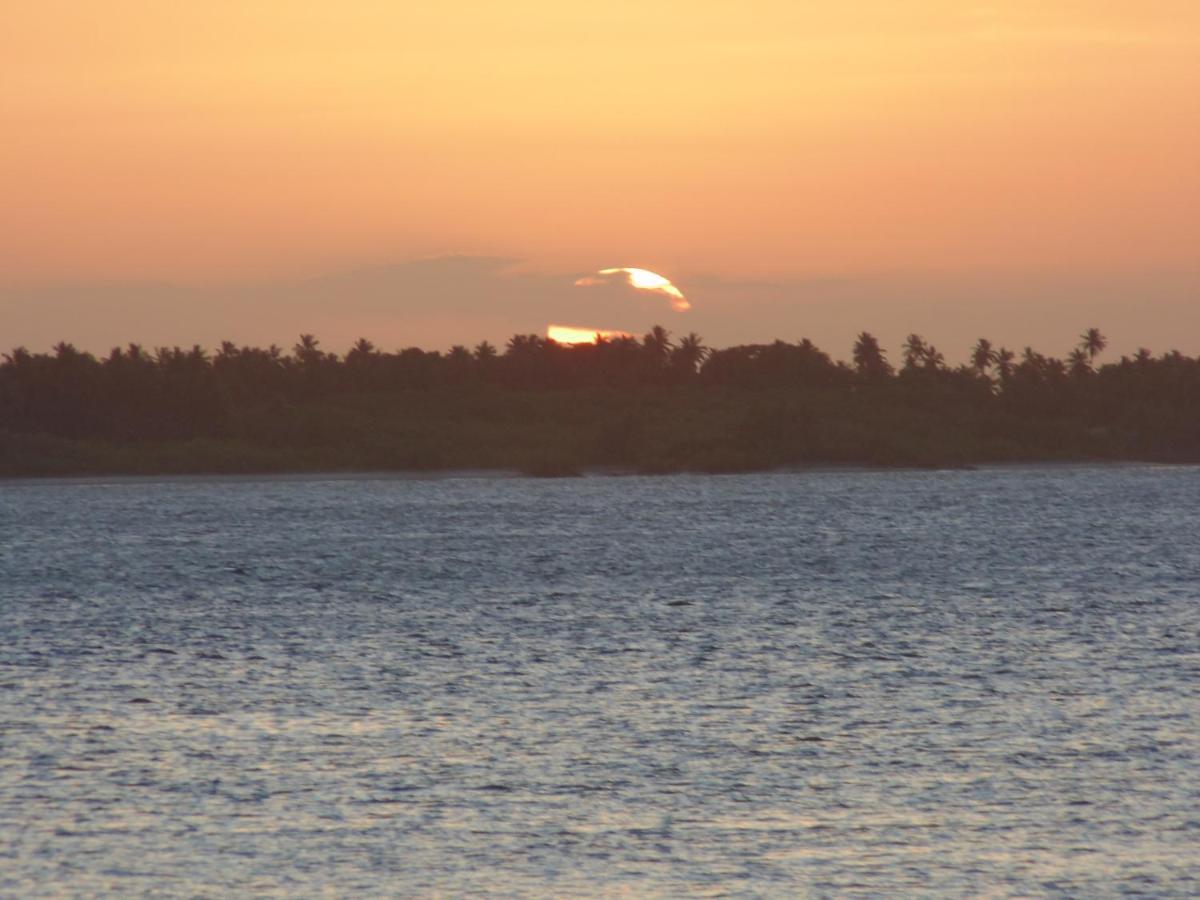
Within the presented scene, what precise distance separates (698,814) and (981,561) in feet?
191

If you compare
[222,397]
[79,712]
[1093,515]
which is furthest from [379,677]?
[222,397]

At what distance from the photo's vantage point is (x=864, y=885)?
18.0 metres

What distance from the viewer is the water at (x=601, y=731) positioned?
19.2 m

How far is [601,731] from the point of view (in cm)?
2856

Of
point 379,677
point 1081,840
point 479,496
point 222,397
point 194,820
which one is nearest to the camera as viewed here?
point 1081,840

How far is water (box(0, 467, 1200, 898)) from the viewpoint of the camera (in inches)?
757

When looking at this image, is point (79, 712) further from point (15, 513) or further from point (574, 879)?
point (15, 513)

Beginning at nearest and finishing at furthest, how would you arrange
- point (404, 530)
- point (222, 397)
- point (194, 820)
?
1. point (194, 820)
2. point (404, 530)
3. point (222, 397)

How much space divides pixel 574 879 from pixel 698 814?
3.75 m

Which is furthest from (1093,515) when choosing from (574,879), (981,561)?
(574,879)

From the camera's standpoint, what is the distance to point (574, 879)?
1847cm

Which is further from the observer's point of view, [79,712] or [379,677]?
[379,677]

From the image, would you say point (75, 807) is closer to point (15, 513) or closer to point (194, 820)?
point (194, 820)

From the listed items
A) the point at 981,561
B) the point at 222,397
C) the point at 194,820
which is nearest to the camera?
the point at 194,820
